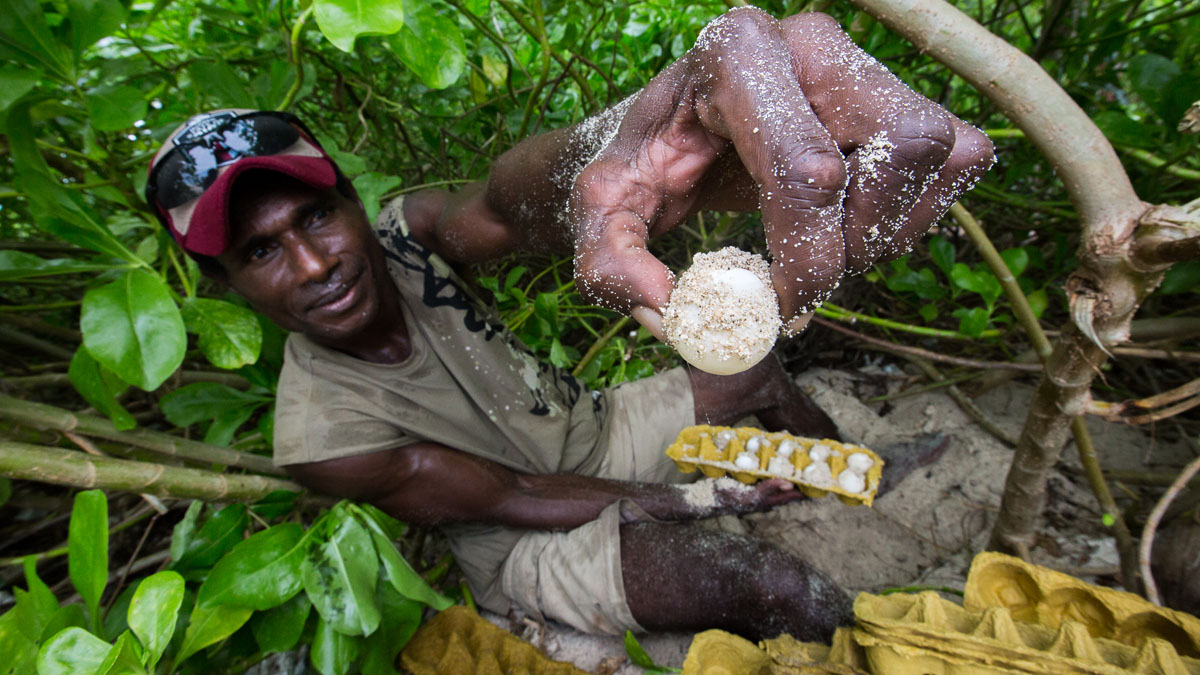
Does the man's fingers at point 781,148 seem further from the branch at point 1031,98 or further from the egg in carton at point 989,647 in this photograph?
the egg in carton at point 989,647

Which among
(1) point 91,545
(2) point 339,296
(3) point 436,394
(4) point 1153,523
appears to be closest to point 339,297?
(2) point 339,296

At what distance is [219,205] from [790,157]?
0.93 m

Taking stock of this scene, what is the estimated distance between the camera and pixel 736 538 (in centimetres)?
123

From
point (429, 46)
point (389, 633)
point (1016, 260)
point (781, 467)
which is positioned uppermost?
point (429, 46)

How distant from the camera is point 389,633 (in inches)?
42.0

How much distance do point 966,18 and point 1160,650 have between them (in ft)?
2.52

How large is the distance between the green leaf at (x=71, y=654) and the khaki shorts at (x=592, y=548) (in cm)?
79

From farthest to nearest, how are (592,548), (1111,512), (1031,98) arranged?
(592,548) < (1111,512) < (1031,98)

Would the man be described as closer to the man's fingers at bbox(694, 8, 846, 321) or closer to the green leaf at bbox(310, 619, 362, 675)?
the man's fingers at bbox(694, 8, 846, 321)

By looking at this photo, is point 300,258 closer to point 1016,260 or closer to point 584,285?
point 584,285

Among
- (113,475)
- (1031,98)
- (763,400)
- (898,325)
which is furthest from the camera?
(763,400)

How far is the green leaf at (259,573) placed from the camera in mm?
841

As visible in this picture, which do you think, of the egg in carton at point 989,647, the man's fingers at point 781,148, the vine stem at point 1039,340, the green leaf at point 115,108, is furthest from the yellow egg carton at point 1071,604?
the green leaf at point 115,108

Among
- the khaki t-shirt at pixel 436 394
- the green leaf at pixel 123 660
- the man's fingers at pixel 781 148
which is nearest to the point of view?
the man's fingers at pixel 781 148
